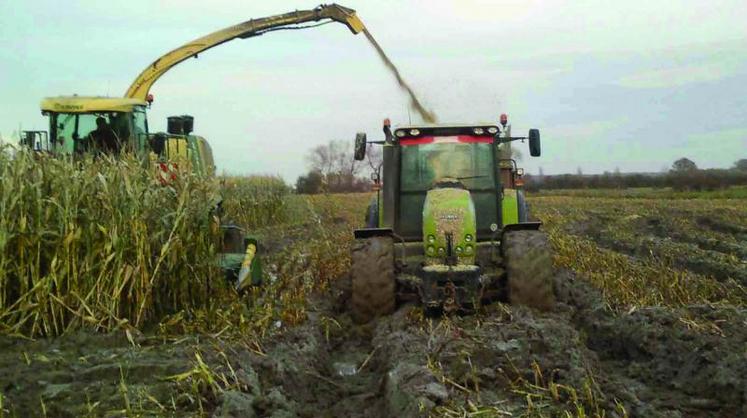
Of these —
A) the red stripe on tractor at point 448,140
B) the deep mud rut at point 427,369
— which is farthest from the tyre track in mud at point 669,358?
the red stripe on tractor at point 448,140

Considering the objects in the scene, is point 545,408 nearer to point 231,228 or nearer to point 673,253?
point 231,228

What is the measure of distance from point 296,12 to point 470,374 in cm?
1056

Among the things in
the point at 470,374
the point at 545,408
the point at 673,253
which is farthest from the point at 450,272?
the point at 673,253

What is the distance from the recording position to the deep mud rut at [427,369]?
5012mm

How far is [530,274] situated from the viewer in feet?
26.4

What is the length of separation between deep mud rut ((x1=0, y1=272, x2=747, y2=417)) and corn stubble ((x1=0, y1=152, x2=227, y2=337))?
0.49 meters

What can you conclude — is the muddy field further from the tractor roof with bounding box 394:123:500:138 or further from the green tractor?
the tractor roof with bounding box 394:123:500:138

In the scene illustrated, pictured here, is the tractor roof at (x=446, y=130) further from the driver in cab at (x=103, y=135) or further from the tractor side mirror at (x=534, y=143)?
the driver in cab at (x=103, y=135)

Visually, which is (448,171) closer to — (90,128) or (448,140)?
A: (448,140)

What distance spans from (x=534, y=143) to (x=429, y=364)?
4.08 m

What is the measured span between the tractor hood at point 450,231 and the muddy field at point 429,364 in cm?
67

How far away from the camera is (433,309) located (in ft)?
26.7

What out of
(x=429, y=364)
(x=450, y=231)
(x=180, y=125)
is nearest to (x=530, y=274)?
(x=450, y=231)

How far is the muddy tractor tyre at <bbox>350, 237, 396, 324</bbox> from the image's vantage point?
828 cm
